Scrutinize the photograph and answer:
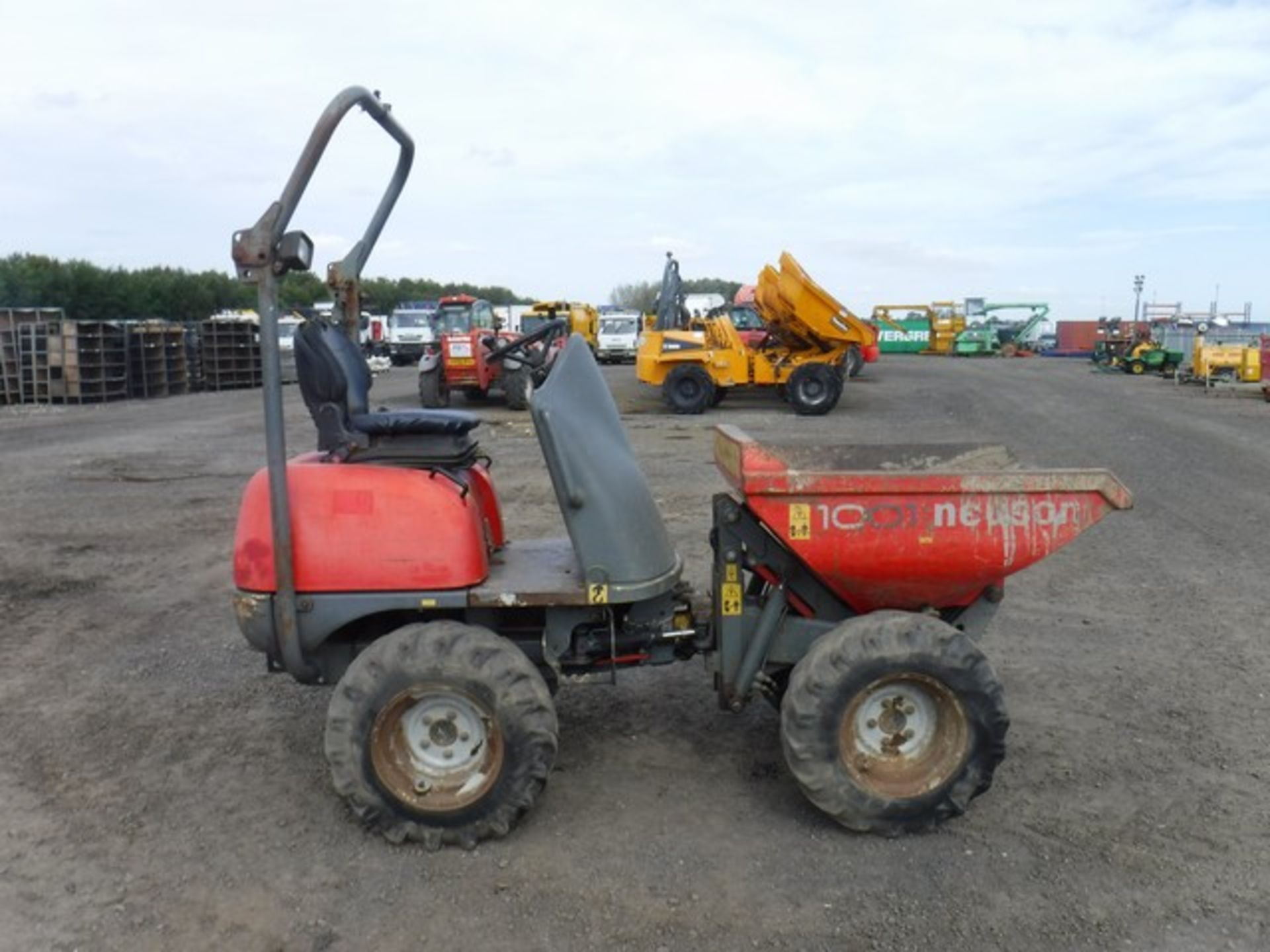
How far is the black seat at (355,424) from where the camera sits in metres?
3.81

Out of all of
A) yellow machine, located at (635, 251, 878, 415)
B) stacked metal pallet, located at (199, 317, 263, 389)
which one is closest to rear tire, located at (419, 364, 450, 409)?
yellow machine, located at (635, 251, 878, 415)

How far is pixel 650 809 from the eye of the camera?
3822 mm

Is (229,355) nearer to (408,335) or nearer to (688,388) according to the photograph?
(408,335)

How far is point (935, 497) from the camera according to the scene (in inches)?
138

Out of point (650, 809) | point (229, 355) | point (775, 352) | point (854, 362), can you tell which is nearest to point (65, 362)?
point (229, 355)

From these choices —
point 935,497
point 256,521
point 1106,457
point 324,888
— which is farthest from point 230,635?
point 1106,457

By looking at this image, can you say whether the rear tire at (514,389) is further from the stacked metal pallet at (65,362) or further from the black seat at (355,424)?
the black seat at (355,424)

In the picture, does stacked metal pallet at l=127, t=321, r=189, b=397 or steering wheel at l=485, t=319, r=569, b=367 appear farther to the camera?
stacked metal pallet at l=127, t=321, r=189, b=397

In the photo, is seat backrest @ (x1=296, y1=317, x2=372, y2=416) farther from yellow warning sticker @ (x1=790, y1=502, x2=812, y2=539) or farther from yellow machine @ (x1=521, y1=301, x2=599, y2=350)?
yellow machine @ (x1=521, y1=301, x2=599, y2=350)

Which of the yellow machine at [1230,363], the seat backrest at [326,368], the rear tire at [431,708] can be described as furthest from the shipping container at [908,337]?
the rear tire at [431,708]

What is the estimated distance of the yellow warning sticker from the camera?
3.53 metres

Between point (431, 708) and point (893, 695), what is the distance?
1.58 m

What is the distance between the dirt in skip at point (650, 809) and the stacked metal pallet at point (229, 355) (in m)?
19.8

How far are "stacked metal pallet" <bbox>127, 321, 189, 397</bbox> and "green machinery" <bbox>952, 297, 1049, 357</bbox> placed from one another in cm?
2865
